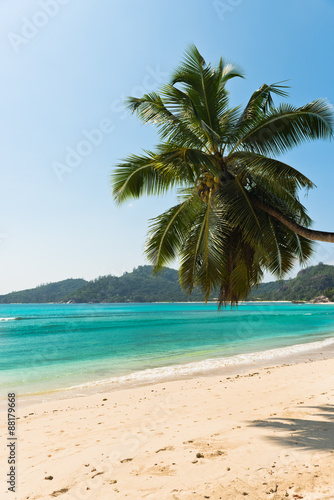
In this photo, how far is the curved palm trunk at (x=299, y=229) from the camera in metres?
6.06

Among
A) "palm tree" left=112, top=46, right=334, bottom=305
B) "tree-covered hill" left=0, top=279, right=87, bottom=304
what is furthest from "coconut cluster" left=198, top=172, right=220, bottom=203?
"tree-covered hill" left=0, top=279, right=87, bottom=304

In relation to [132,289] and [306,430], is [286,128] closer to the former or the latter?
[306,430]

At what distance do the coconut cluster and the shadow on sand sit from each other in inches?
179

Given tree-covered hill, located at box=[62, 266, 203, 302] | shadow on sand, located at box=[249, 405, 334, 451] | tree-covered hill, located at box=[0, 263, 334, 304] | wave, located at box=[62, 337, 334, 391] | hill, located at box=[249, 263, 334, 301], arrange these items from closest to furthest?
shadow on sand, located at box=[249, 405, 334, 451] < wave, located at box=[62, 337, 334, 391] < hill, located at box=[249, 263, 334, 301] < tree-covered hill, located at box=[0, 263, 334, 304] < tree-covered hill, located at box=[62, 266, 203, 302]

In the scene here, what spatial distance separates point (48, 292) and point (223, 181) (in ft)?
535

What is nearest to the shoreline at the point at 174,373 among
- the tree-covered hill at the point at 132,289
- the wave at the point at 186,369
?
the wave at the point at 186,369

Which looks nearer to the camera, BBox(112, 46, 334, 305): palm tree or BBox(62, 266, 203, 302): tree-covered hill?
BBox(112, 46, 334, 305): palm tree

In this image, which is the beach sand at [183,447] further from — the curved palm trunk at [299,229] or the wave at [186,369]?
the wave at [186,369]

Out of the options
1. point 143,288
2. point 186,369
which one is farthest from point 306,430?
point 143,288

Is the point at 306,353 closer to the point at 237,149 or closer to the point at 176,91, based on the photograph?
the point at 237,149

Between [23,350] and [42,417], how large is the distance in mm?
19868

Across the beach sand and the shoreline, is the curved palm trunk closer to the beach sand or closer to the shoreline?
the beach sand

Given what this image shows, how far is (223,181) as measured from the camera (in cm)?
735

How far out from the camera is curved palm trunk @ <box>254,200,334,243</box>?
606 centimetres
